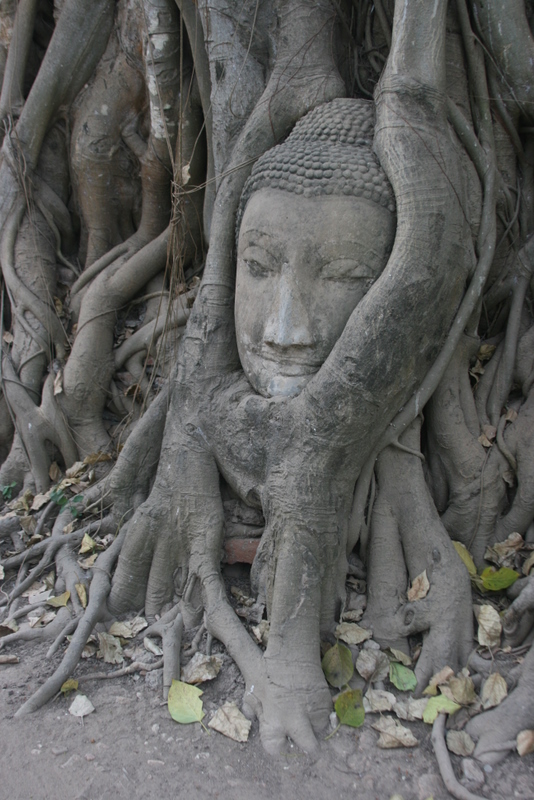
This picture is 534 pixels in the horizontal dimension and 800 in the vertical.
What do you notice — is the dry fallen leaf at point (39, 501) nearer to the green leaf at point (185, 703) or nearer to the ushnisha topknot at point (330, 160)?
the green leaf at point (185, 703)

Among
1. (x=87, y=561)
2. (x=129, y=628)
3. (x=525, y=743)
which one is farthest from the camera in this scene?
(x=87, y=561)

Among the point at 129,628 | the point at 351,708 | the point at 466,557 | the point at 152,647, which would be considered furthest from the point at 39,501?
the point at 466,557

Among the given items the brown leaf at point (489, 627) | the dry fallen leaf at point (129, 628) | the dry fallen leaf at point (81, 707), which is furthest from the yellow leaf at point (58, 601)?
the brown leaf at point (489, 627)

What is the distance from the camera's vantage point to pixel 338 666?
237cm

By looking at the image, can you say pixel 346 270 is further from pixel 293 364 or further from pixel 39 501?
pixel 39 501

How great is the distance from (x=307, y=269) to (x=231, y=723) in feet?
5.84

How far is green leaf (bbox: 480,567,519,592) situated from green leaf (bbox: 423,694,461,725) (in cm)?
53

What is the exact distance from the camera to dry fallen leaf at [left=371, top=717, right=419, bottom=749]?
2.08 m

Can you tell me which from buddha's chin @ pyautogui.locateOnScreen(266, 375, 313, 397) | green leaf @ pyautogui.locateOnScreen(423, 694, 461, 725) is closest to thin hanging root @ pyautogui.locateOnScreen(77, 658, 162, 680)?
green leaf @ pyautogui.locateOnScreen(423, 694, 461, 725)

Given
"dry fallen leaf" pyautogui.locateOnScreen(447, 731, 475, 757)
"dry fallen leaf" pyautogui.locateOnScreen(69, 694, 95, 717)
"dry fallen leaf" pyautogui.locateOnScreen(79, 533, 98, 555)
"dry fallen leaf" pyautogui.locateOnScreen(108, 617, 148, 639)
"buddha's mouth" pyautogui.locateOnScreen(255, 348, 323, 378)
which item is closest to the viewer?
"dry fallen leaf" pyautogui.locateOnScreen(447, 731, 475, 757)

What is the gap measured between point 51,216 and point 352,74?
247 centimetres

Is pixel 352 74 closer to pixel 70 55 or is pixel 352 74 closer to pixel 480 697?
pixel 70 55

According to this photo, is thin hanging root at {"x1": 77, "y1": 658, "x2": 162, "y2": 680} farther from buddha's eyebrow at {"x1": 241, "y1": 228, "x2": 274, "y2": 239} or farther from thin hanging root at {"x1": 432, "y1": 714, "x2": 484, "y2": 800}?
buddha's eyebrow at {"x1": 241, "y1": 228, "x2": 274, "y2": 239}

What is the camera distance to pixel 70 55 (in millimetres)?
4277
